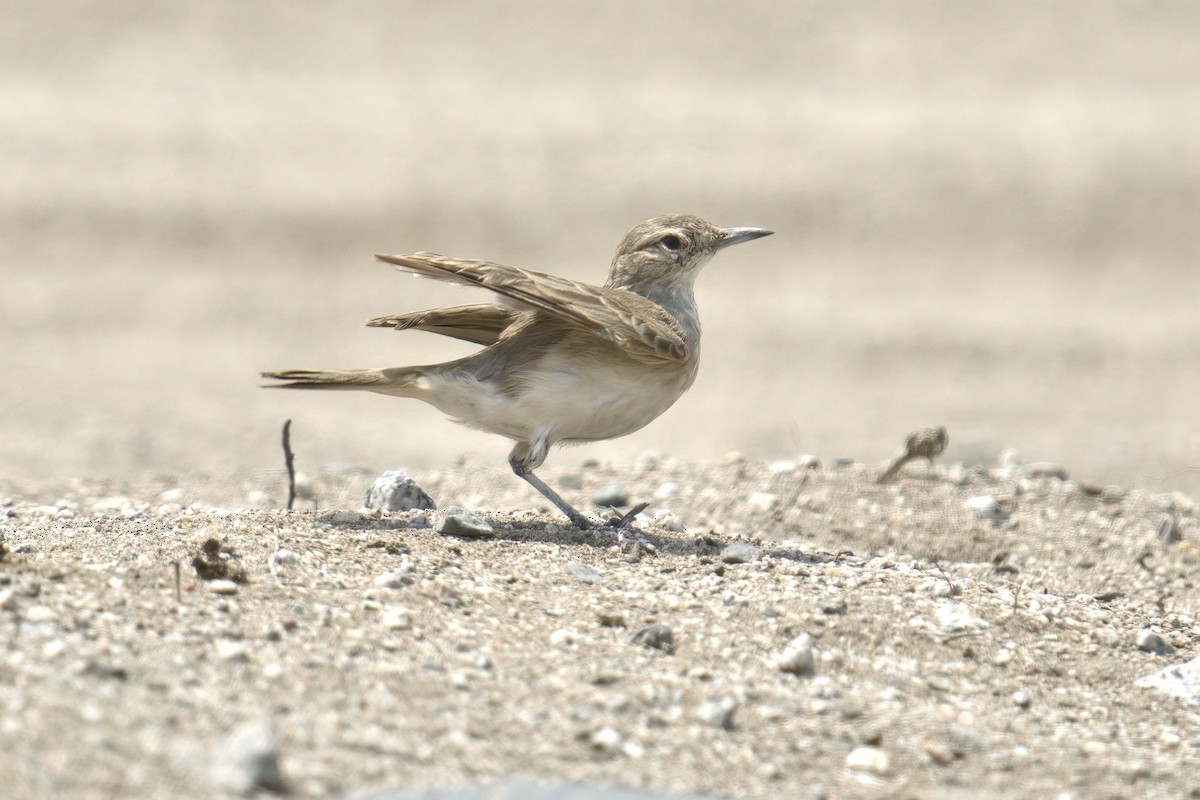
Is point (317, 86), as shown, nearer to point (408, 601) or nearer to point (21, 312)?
point (21, 312)

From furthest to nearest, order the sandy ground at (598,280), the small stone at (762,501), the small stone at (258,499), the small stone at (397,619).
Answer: the small stone at (258,499)
the small stone at (762,501)
the small stone at (397,619)
the sandy ground at (598,280)

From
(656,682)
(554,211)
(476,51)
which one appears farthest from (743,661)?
(476,51)

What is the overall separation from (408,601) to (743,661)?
48.3 inches

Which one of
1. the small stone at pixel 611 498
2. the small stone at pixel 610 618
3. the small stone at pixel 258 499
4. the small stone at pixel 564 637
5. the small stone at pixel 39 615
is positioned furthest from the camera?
the small stone at pixel 258 499

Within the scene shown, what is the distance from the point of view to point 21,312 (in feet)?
62.1

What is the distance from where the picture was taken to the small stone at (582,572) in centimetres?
588

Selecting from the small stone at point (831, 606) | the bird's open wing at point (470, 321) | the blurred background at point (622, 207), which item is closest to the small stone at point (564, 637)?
the small stone at point (831, 606)

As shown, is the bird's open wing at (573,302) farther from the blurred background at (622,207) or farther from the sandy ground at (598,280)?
the blurred background at (622,207)

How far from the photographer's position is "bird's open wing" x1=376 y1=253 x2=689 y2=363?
20.8 feet

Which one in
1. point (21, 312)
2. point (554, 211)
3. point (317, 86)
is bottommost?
point (21, 312)

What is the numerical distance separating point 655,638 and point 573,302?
6.09 feet

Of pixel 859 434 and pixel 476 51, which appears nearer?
pixel 859 434

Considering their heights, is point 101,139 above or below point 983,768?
above

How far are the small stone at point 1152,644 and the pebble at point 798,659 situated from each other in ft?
4.91
